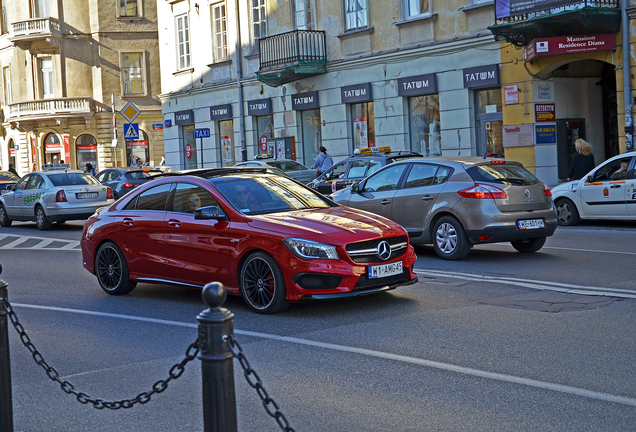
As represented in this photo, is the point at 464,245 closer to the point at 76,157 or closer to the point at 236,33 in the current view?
the point at 236,33

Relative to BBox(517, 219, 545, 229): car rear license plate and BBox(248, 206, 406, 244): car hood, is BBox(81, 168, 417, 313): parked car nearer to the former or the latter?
BBox(248, 206, 406, 244): car hood

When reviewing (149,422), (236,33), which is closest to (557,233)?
(149,422)

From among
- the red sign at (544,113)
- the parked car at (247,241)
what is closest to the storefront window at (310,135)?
the red sign at (544,113)

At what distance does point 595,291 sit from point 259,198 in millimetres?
3699

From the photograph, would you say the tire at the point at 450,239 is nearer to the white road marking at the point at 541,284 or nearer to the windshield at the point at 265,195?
the white road marking at the point at 541,284

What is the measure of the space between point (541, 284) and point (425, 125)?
641 inches

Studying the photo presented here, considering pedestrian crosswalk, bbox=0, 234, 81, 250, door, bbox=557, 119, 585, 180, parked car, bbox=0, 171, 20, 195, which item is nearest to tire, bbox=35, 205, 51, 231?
pedestrian crosswalk, bbox=0, 234, 81, 250

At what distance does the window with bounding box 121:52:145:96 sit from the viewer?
169 ft

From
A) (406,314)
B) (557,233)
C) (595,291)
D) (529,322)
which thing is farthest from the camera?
(557,233)

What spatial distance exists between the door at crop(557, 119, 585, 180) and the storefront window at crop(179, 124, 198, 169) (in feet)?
60.1

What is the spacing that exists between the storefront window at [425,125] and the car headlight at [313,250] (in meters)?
17.3

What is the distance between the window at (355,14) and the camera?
1054 inches

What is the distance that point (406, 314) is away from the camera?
7.87 metres

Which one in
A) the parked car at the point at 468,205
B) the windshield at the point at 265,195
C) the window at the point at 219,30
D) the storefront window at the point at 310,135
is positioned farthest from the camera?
the window at the point at 219,30
